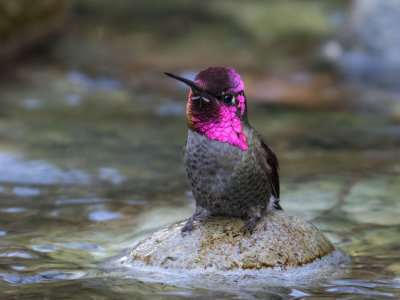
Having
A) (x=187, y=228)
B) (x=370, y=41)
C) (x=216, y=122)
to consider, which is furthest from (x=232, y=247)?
(x=370, y=41)

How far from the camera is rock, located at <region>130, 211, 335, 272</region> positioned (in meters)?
4.15

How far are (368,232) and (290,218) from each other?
3.40 feet

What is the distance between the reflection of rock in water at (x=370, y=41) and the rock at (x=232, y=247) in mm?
10128

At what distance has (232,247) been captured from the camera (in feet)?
13.8

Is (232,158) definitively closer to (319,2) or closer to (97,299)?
(97,299)

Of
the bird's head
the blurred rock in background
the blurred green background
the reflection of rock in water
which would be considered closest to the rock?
the blurred green background

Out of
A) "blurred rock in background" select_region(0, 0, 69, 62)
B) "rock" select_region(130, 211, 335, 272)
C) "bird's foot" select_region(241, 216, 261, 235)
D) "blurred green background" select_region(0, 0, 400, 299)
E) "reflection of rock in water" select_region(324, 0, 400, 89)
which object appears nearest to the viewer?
"rock" select_region(130, 211, 335, 272)

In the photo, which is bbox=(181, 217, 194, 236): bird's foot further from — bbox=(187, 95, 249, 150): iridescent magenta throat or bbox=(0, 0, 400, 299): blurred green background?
bbox=(187, 95, 249, 150): iridescent magenta throat

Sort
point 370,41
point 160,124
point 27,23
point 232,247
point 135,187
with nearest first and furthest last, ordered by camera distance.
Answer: point 232,247, point 135,187, point 160,124, point 27,23, point 370,41

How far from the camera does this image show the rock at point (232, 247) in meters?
4.15

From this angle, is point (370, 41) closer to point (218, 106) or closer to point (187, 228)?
point (187, 228)

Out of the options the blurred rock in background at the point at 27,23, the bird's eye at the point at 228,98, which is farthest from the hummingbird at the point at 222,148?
the blurred rock in background at the point at 27,23

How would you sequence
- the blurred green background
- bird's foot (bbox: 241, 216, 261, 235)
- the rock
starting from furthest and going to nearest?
the blurred green background → bird's foot (bbox: 241, 216, 261, 235) → the rock

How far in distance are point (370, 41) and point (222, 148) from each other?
37.8ft
